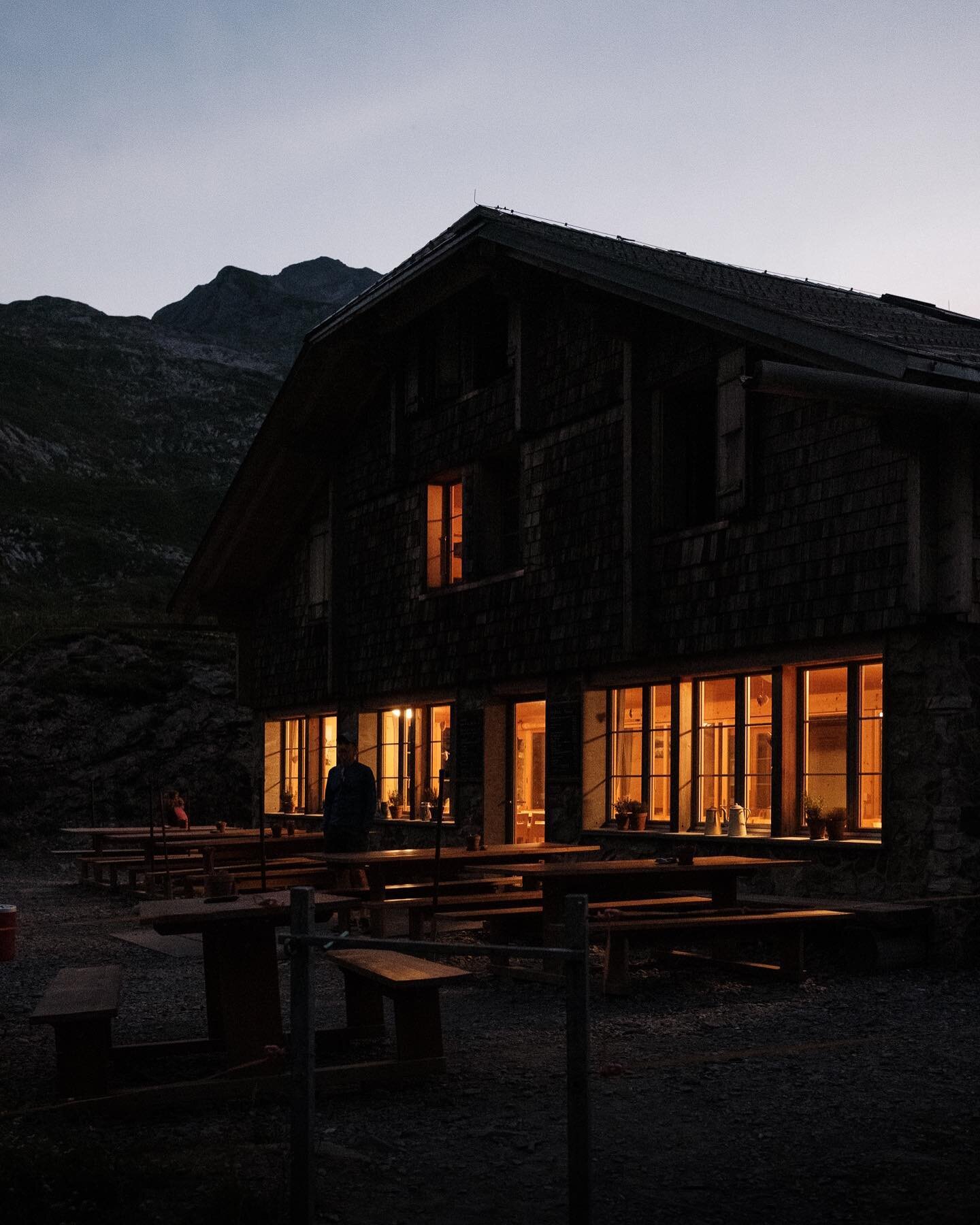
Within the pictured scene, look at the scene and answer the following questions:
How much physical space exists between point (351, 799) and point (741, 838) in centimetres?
362

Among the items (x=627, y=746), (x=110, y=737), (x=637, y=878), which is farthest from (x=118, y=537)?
(x=637, y=878)

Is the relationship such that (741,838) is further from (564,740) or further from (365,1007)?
(365,1007)

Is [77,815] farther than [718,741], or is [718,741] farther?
[77,815]

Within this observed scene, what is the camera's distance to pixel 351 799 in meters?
13.6

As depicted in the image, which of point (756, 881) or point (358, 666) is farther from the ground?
point (358, 666)

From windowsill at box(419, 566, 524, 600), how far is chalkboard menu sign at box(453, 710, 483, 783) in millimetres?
1543

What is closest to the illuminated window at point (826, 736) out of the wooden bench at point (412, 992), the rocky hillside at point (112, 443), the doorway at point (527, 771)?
the doorway at point (527, 771)

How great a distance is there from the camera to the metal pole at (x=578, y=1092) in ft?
15.0

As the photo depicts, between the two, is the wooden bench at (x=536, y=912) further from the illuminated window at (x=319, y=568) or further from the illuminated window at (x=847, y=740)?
the illuminated window at (x=319, y=568)

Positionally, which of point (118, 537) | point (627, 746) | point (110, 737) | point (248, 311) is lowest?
point (110, 737)

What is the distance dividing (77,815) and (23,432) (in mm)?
67019

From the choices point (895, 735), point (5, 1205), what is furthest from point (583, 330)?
point (5, 1205)

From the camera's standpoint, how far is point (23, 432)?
89688 mm

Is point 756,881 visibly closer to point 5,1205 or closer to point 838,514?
point 838,514
